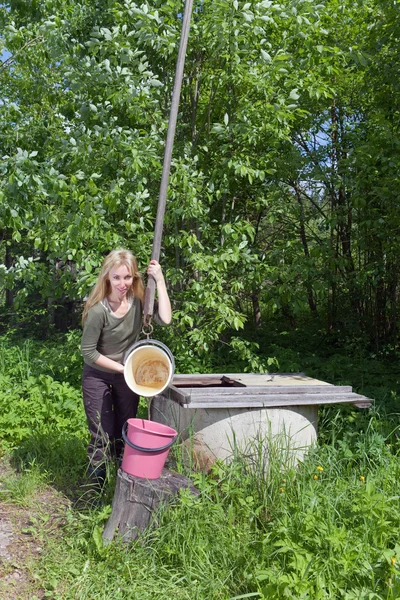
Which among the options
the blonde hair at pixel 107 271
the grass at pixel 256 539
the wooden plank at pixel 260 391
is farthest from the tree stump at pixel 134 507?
the blonde hair at pixel 107 271

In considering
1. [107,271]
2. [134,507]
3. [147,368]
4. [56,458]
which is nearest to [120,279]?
[107,271]

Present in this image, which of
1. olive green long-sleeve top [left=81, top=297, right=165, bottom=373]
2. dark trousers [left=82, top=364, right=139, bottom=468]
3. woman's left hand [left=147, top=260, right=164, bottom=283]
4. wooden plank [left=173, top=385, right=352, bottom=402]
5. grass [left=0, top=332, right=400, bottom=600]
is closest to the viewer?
grass [left=0, top=332, right=400, bottom=600]

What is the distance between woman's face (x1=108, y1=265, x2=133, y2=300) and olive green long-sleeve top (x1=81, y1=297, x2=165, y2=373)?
0.43 ft

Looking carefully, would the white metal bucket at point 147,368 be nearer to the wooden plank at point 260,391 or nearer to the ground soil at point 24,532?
the wooden plank at point 260,391

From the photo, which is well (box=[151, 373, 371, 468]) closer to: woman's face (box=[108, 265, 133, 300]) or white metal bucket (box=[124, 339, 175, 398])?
white metal bucket (box=[124, 339, 175, 398])

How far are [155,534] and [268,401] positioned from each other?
42.5 inches

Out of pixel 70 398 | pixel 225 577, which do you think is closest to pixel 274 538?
pixel 225 577

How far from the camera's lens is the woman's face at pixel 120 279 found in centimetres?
371

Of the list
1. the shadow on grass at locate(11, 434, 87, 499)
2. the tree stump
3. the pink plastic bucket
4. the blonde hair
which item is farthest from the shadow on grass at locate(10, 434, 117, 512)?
the blonde hair

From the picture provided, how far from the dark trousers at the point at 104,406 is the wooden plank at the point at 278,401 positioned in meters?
0.46

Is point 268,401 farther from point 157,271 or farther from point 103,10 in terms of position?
point 103,10

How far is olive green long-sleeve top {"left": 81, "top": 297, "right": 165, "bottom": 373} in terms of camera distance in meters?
3.69

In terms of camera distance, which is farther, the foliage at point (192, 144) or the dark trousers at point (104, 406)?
the foliage at point (192, 144)

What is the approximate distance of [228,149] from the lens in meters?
5.97
